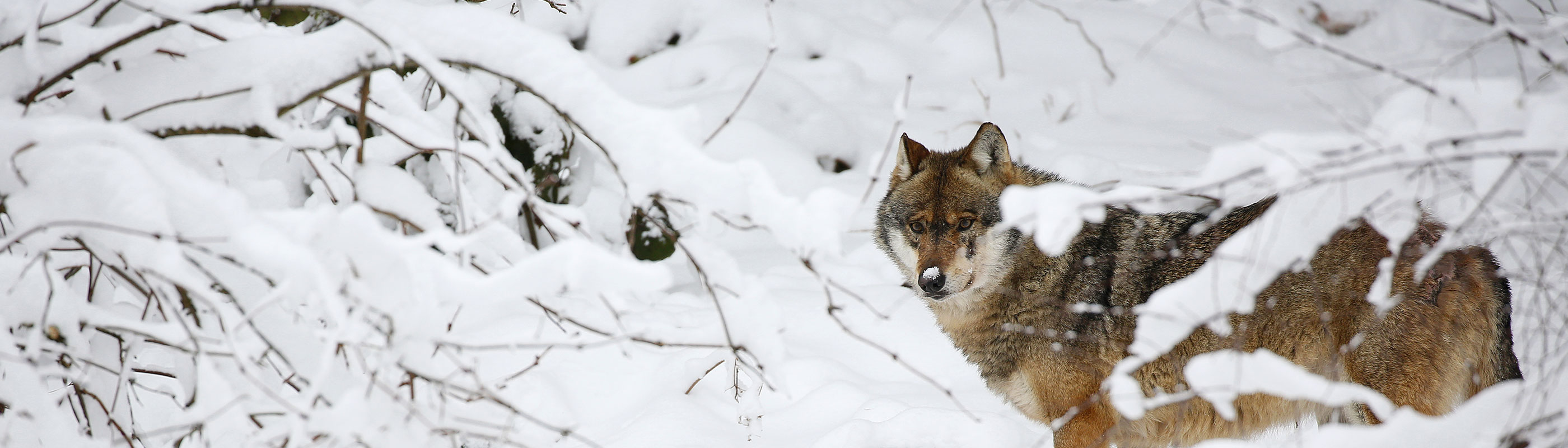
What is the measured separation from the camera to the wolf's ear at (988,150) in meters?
3.97

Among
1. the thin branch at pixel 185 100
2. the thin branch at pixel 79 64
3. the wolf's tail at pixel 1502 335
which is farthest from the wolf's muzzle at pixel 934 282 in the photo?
the thin branch at pixel 79 64

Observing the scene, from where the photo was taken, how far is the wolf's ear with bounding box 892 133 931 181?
4.25 meters

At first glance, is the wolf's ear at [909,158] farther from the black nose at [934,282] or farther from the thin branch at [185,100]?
the thin branch at [185,100]

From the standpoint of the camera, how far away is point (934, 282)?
3.78m

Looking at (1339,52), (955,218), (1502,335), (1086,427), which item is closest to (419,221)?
(955,218)

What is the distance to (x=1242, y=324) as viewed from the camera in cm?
349

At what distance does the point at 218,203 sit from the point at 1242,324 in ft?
10.8

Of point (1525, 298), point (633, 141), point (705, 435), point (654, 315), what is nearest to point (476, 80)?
point (654, 315)

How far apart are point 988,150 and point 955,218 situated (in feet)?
1.14

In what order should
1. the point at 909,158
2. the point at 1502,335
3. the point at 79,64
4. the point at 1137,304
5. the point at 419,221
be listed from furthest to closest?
the point at 909,158
the point at 1137,304
the point at 1502,335
the point at 419,221
the point at 79,64

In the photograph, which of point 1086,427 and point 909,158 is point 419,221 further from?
point 1086,427

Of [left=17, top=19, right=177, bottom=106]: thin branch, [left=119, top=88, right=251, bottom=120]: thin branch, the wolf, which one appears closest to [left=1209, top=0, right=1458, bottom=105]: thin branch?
the wolf

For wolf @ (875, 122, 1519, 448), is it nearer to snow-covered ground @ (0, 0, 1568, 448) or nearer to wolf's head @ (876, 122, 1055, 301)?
wolf's head @ (876, 122, 1055, 301)

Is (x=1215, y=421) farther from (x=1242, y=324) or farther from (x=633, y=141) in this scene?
(x=633, y=141)
